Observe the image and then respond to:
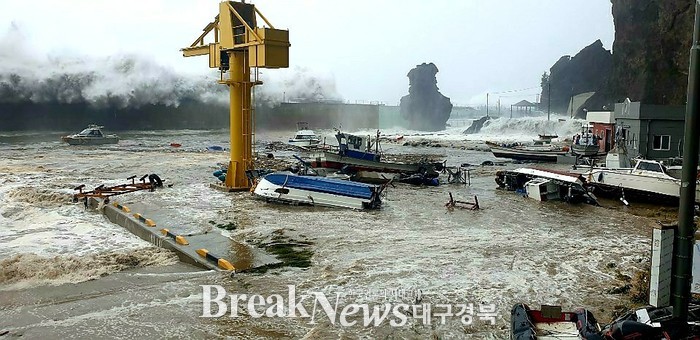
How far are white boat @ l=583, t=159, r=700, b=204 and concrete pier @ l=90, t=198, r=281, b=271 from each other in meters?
14.0

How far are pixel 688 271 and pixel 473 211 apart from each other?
1233 cm

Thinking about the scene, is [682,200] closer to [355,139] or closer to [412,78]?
[355,139]

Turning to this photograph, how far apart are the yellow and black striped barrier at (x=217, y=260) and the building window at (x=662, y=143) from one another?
27.3 metres

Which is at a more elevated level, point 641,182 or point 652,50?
point 652,50

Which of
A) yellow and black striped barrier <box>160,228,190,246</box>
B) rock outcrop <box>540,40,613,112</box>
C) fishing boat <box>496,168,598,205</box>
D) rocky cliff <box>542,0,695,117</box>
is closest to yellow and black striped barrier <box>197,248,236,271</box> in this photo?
yellow and black striped barrier <box>160,228,190,246</box>

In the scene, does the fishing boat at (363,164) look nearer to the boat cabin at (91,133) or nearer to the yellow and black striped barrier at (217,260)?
the yellow and black striped barrier at (217,260)

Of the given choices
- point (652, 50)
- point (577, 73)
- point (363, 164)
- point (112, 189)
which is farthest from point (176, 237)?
point (577, 73)

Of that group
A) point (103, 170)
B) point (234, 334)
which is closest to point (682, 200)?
point (234, 334)

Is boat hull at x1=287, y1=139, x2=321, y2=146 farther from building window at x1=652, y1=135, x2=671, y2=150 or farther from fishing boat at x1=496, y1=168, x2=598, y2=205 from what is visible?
fishing boat at x1=496, y1=168, x2=598, y2=205

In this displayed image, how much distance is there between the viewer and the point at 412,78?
14025 cm

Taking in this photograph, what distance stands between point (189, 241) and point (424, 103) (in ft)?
413

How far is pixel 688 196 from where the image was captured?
4797 millimetres

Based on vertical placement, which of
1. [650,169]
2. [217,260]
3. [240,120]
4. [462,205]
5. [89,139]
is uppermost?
[240,120]

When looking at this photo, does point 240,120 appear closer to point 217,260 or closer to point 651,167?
point 217,260
